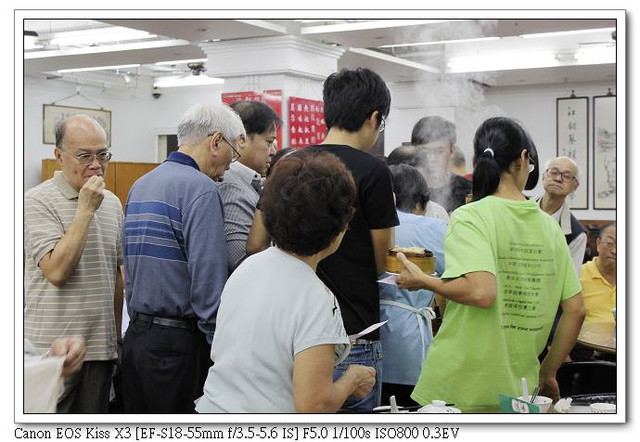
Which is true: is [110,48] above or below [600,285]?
above

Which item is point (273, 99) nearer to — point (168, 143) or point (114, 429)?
point (114, 429)

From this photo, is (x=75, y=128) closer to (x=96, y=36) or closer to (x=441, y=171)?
(x=441, y=171)

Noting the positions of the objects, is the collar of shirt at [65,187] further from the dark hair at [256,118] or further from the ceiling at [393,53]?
the ceiling at [393,53]

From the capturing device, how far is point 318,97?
707cm

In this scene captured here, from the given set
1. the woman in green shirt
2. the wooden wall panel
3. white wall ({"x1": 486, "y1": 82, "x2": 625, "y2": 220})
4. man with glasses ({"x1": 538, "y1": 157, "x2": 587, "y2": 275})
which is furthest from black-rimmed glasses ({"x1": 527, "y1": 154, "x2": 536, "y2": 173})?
white wall ({"x1": 486, "y1": 82, "x2": 625, "y2": 220})

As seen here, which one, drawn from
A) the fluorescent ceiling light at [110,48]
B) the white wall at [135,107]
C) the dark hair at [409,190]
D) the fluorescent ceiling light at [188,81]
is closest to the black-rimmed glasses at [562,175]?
the dark hair at [409,190]

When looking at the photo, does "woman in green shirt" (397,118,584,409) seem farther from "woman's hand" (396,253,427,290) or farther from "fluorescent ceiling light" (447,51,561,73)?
"fluorescent ceiling light" (447,51,561,73)

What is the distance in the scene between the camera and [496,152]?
201 cm

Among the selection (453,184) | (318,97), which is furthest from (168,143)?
(453,184)

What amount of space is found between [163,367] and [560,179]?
2.29 m

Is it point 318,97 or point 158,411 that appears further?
point 318,97

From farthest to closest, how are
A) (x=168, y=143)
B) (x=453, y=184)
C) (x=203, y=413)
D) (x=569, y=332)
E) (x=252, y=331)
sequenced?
(x=168, y=143)
(x=453, y=184)
(x=569, y=332)
(x=203, y=413)
(x=252, y=331)

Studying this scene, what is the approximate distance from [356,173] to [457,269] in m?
0.36

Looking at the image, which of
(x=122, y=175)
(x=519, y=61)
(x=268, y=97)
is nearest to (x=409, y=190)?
(x=268, y=97)
